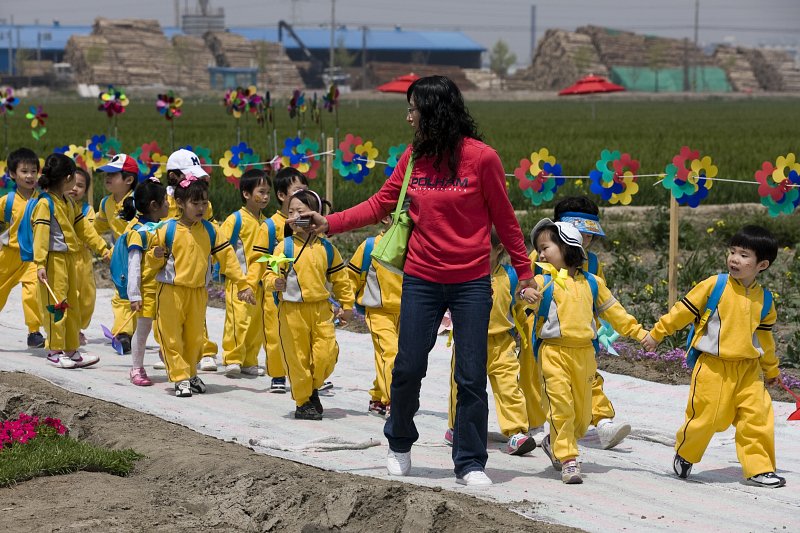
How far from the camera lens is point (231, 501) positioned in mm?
5949

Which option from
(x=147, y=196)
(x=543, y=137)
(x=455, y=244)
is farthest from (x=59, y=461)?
(x=543, y=137)

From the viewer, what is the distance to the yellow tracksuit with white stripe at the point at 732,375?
6504 millimetres

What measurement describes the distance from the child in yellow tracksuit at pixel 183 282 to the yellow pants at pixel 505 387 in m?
2.30

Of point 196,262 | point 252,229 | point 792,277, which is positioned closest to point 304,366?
point 196,262

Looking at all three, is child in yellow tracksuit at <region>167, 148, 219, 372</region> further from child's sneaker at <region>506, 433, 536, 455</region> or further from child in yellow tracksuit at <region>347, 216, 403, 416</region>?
child's sneaker at <region>506, 433, 536, 455</region>

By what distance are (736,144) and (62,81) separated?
3187 inches

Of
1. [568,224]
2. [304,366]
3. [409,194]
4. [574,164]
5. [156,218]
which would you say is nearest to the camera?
[409,194]

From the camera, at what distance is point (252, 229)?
985cm

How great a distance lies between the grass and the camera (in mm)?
6480

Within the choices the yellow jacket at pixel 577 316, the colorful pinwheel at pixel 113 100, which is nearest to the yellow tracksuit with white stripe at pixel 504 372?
the yellow jacket at pixel 577 316

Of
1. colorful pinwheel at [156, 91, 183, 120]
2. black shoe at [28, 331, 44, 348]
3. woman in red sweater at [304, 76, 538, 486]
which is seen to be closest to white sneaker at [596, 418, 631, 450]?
woman in red sweater at [304, 76, 538, 486]

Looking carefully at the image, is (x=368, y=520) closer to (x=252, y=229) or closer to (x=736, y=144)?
(x=252, y=229)

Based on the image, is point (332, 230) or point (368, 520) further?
point (332, 230)

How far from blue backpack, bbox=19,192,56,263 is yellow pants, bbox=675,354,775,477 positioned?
5321 mm
